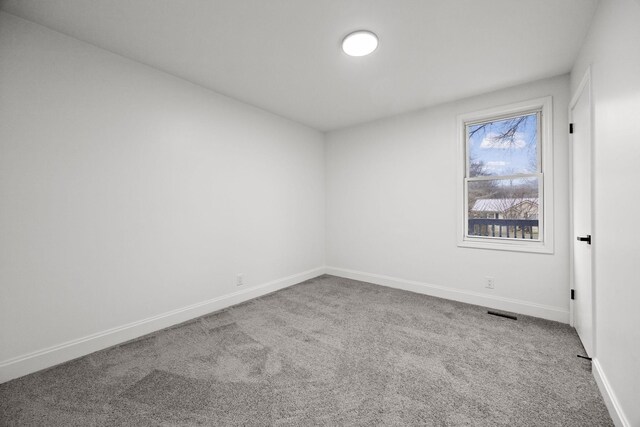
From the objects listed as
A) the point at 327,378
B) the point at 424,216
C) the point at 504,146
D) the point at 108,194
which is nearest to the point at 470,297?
the point at 424,216

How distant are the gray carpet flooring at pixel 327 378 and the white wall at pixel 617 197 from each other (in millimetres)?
335

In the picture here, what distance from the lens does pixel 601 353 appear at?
5.85 ft

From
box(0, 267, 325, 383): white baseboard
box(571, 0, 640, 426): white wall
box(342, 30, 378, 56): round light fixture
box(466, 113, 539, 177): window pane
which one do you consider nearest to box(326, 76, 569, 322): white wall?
box(466, 113, 539, 177): window pane

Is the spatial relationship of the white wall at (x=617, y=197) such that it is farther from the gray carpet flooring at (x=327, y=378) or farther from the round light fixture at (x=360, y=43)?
the round light fixture at (x=360, y=43)

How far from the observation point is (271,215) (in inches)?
155

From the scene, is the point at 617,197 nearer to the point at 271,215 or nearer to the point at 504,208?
the point at 504,208

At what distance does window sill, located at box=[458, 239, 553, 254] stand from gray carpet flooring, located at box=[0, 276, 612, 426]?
0.77 meters

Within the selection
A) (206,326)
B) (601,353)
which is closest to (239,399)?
(206,326)

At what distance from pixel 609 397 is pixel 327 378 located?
1.74 m

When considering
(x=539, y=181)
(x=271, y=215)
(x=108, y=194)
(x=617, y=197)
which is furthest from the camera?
(x=271, y=215)

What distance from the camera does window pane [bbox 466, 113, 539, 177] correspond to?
3100 millimetres

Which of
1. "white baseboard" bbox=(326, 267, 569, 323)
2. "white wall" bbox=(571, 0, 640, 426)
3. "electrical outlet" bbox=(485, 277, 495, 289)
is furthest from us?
"electrical outlet" bbox=(485, 277, 495, 289)

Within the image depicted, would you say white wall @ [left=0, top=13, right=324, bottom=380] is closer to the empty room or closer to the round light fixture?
the empty room

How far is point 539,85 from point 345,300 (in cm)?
346
